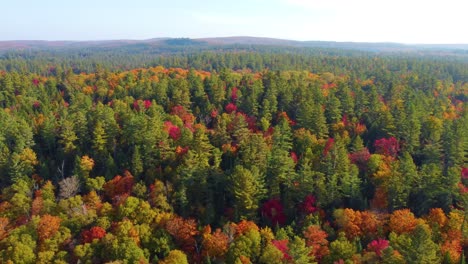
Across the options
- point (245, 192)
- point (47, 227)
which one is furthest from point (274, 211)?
point (47, 227)

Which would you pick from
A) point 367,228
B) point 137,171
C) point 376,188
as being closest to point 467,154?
point 376,188

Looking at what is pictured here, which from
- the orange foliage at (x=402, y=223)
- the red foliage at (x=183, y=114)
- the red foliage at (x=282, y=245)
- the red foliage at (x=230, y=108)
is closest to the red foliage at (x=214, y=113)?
the red foliage at (x=230, y=108)

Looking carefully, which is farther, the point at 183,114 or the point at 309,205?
the point at 183,114

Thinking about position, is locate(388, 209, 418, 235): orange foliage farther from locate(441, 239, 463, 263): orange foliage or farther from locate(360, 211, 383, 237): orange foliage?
locate(441, 239, 463, 263): orange foliage

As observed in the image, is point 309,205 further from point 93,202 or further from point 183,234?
point 93,202

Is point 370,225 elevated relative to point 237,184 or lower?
lower

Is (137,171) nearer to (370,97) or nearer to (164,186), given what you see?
(164,186)

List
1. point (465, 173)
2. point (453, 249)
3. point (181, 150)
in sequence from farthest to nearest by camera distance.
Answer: point (181, 150) → point (465, 173) → point (453, 249)
